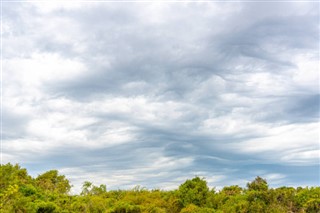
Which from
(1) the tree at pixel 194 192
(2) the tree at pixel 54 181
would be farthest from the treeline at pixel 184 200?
(2) the tree at pixel 54 181

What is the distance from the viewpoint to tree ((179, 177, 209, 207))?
47.3m

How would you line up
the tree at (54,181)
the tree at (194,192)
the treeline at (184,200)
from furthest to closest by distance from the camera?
the tree at (54,181)
the tree at (194,192)
the treeline at (184,200)

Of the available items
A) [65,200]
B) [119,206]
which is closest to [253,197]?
[119,206]

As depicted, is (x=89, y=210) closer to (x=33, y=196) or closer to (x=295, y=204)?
(x=33, y=196)

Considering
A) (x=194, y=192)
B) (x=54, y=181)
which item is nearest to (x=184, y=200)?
(x=194, y=192)

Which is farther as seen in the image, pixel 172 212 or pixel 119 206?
pixel 172 212

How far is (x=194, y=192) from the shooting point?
47.6 meters

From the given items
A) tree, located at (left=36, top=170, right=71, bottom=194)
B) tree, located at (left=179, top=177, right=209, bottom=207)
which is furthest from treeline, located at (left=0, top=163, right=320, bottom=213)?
tree, located at (left=36, top=170, right=71, bottom=194)

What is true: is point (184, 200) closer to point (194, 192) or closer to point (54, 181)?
point (194, 192)

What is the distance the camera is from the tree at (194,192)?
4728 cm

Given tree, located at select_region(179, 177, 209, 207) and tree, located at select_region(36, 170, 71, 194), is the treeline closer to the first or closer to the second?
tree, located at select_region(179, 177, 209, 207)

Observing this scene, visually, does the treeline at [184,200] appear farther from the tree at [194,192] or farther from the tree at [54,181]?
the tree at [54,181]

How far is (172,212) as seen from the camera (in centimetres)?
4669

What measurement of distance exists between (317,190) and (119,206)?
30912mm
